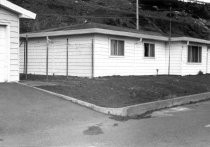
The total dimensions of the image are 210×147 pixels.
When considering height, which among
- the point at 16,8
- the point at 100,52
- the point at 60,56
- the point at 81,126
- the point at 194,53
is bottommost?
the point at 81,126

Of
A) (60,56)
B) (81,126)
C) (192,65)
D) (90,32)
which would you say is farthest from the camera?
(192,65)

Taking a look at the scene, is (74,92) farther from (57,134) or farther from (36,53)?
(36,53)

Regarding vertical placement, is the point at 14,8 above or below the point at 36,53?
above

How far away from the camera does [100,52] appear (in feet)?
70.8

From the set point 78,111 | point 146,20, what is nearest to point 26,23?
point 146,20

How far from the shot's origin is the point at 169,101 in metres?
15.8

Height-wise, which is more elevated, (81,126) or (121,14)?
(121,14)

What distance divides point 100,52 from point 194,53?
10.4 metres

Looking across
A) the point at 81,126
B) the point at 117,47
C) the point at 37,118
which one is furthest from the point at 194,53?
the point at 37,118

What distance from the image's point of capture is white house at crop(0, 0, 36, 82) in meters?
16.4

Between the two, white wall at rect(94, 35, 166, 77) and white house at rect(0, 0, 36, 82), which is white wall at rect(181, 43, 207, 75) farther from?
white house at rect(0, 0, 36, 82)

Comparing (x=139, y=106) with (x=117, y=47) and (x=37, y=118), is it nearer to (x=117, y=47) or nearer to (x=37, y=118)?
(x=37, y=118)

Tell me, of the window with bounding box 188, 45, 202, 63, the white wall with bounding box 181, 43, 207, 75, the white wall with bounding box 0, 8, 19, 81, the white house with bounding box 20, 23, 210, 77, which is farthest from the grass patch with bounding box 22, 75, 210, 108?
the window with bounding box 188, 45, 202, 63

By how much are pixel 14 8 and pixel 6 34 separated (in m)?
1.10
